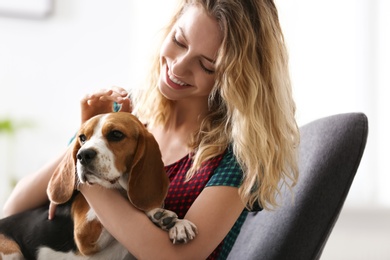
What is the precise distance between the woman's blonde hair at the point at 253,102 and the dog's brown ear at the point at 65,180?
13.5 inches

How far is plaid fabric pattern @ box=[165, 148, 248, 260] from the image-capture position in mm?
1855

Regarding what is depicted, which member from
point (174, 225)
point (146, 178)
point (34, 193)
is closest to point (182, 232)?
point (174, 225)

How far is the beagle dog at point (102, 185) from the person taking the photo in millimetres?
1663

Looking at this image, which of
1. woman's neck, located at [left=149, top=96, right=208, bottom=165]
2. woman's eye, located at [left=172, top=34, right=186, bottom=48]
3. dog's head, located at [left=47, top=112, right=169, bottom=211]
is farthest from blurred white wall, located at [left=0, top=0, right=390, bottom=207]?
dog's head, located at [left=47, top=112, right=169, bottom=211]

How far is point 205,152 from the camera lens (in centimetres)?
191

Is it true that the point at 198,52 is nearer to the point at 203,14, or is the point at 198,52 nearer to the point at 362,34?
the point at 203,14

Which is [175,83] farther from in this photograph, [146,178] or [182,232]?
[182,232]

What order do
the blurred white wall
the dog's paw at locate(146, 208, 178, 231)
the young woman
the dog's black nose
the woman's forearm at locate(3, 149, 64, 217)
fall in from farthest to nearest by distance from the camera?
the blurred white wall → the woman's forearm at locate(3, 149, 64, 217) → the young woman → the dog's paw at locate(146, 208, 178, 231) → the dog's black nose

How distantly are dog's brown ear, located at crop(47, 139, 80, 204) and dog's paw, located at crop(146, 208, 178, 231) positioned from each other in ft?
0.70

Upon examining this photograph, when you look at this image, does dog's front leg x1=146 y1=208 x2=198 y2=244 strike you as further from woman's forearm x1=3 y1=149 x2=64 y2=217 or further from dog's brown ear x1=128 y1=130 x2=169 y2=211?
woman's forearm x1=3 y1=149 x2=64 y2=217

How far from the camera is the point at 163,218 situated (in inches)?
68.0

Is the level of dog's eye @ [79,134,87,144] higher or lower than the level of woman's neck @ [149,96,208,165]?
higher

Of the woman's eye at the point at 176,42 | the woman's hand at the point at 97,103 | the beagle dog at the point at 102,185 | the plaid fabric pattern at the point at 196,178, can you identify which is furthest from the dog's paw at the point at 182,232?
the woman's eye at the point at 176,42

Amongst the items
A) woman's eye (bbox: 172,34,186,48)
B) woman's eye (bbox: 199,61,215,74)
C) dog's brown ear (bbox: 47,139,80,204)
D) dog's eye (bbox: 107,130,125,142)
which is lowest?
dog's brown ear (bbox: 47,139,80,204)
